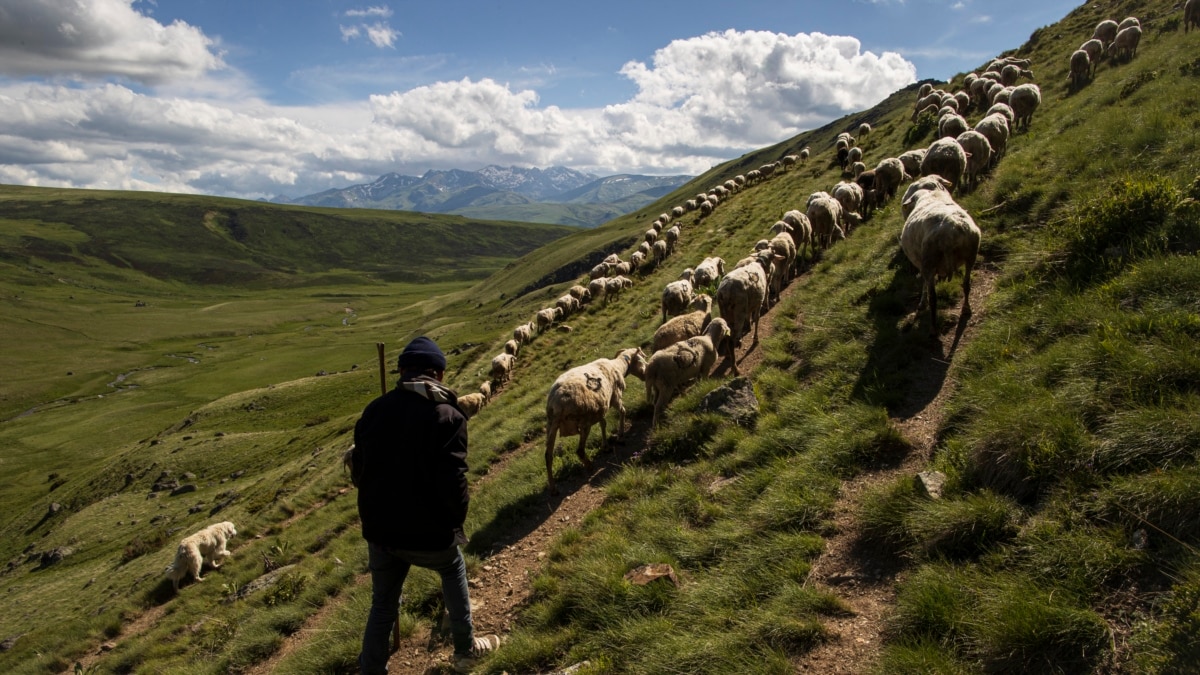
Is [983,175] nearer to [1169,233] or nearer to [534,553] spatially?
[1169,233]

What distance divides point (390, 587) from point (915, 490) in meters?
6.43

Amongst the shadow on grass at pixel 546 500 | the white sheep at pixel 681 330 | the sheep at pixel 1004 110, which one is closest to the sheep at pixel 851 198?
the sheep at pixel 1004 110

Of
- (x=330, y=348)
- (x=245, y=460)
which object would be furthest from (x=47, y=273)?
(x=245, y=460)

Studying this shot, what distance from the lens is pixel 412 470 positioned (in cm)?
621

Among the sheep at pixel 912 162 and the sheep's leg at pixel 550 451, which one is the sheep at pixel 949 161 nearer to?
the sheep at pixel 912 162

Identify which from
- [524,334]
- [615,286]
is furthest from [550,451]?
[524,334]

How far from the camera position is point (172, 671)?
10.6 meters

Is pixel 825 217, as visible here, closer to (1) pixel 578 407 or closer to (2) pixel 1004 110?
(2) pixel 1004 110

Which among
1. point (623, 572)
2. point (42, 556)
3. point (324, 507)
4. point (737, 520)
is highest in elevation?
point (737, 520)

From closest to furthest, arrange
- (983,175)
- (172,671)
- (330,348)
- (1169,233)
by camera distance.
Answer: (1169,233), (172,671), (983,175), (330,348)

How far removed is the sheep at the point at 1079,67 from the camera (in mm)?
25406

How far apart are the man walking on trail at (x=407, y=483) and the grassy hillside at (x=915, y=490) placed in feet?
5.61

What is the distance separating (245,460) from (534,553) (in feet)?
140

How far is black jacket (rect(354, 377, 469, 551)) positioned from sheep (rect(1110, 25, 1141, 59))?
36.3m
